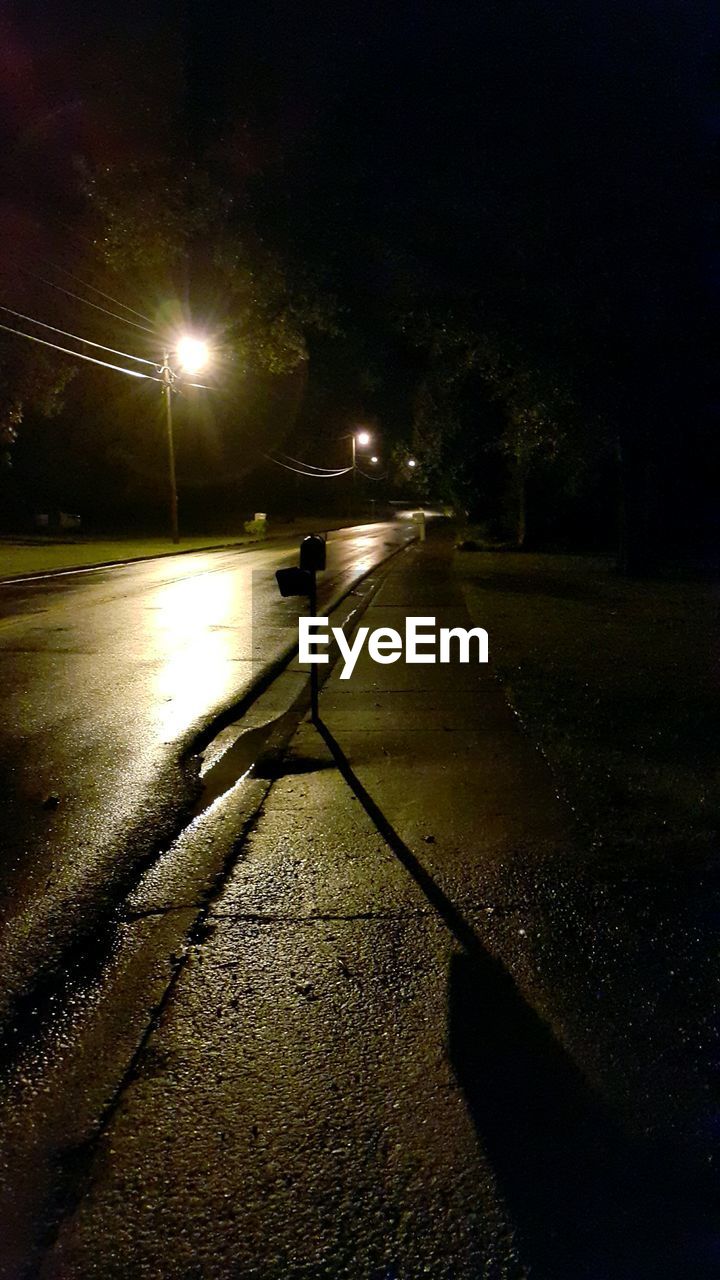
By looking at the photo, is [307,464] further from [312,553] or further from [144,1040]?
[144,1040]

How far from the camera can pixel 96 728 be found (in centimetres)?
838

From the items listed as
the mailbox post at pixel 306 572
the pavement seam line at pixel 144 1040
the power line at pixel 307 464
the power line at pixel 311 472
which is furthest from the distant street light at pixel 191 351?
the power line at pixel 307 464

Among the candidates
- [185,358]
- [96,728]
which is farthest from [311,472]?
[96,728]

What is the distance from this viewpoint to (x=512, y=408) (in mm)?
20562

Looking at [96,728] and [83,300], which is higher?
[83,300]

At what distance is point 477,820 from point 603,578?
16.5 metres

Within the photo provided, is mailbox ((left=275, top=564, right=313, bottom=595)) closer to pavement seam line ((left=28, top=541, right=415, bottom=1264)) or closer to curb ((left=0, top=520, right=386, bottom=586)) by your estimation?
pavement seam line ((left=28, top=541, right=415, bottom=1264))

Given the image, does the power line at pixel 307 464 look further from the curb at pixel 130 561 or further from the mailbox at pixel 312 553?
the mailbox at pixel 312 553

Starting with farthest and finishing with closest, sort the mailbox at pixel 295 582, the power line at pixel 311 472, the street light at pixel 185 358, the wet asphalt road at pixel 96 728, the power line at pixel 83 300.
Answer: the power line at pixel 311 472 → the street light at pixel 185 358 → the power line at pixel 83 300 → the mailbox at pixel 295 582 → the wet asphalt road at pixel 96 728

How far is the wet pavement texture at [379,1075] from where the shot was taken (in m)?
2.64

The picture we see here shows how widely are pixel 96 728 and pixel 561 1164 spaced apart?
6221 mm

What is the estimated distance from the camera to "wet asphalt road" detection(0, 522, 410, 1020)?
16.4ft

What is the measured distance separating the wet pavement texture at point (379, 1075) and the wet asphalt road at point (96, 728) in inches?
16.7

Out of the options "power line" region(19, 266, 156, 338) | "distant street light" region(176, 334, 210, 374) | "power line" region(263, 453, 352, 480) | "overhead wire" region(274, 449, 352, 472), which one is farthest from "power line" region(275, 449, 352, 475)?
"power line" region(19, 266, 156, 338)
